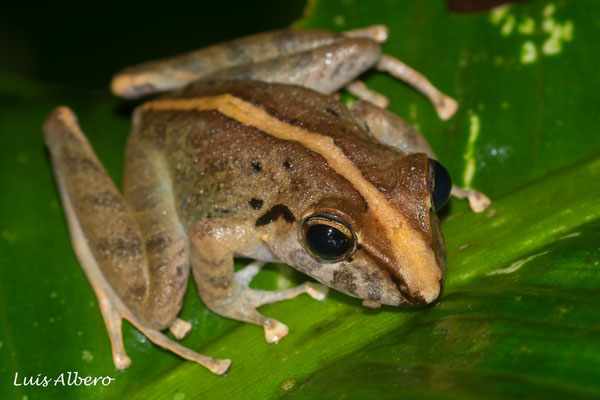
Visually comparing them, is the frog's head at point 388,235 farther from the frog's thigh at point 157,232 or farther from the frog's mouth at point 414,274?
the frog's thigh at point 157,232

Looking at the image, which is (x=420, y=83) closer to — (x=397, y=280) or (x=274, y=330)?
(x=397, y=280)

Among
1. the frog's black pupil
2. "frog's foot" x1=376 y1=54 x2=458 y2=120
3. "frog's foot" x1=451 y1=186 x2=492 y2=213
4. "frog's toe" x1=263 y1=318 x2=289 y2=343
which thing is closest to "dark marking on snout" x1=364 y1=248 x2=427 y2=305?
the frog's black pupil

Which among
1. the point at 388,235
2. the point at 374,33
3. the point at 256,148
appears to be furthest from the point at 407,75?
the point at 388,235

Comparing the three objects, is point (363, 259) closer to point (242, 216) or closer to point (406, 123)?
point (242, 216)

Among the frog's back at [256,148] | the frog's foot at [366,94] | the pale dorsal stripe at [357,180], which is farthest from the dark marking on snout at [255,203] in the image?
the frog's foot at [366,94]

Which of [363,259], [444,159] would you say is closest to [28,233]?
[363,259]

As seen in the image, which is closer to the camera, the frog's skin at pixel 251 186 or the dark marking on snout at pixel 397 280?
the dark marking on snout at pixel 397 280

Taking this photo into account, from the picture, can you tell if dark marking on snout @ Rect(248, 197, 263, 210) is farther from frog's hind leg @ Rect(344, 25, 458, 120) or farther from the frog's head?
frog's hind leg @ Rect(344, 25, 458, 120)
